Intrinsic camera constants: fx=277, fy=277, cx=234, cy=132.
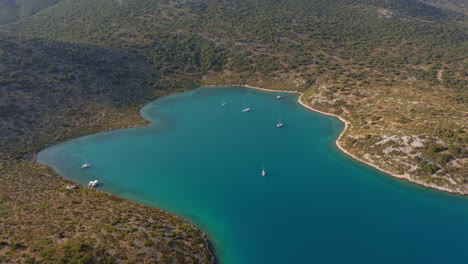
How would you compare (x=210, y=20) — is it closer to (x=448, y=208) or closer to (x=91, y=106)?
(x=91, y=106)

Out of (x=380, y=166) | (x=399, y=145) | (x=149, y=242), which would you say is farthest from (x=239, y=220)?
(x=399, y=145)

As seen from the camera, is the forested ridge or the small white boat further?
the forested ridge

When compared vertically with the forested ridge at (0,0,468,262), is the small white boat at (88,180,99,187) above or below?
below

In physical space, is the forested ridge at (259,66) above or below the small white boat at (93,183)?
above

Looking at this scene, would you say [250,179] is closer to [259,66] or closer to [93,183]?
[93,183]

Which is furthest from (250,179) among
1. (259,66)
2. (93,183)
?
(259,66)

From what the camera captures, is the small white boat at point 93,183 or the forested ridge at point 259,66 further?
the forested ridge at point 259,66

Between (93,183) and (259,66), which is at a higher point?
(259,66)

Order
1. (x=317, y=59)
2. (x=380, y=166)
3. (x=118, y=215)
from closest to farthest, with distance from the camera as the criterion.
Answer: (x=118, y=215)
(x=380, y=166)
(x=317, y=59)
